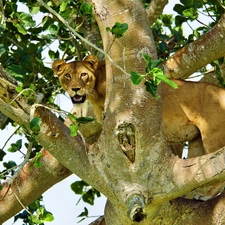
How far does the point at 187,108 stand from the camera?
7270 mm

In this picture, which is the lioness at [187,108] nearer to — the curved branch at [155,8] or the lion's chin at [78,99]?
the lion's chin at [78,99]

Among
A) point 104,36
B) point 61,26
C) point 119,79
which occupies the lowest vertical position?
point 119,79

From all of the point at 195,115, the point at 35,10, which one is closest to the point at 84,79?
the point at 35,10

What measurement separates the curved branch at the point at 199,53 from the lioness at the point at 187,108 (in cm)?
17

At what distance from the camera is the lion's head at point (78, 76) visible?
7621 millimetres

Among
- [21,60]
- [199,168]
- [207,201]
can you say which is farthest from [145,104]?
[21,60]

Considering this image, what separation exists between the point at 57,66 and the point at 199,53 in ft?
5.76

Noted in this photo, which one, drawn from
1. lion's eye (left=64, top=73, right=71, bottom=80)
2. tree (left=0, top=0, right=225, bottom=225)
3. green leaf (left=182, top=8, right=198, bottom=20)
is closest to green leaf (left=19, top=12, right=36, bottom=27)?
tree (left=0, top=0, right=225, bottom=225)

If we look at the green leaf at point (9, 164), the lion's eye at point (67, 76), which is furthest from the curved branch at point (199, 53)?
the green leaf at point (9, 164)

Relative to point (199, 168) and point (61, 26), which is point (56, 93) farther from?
point (199, 168)

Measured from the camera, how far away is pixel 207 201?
669 cm

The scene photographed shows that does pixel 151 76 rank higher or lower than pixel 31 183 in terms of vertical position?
lower

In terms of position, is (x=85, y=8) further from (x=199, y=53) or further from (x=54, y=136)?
(x=199, y=53)

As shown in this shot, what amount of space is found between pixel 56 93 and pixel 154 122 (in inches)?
119
